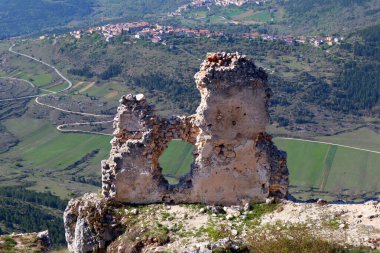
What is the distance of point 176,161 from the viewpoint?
64.4 metres

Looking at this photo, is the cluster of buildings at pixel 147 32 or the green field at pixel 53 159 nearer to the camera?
the green field at pixel 53 159

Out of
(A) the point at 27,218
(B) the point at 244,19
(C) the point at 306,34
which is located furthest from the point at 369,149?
(B) the point at 244,19

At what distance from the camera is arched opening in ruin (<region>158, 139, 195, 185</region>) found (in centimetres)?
6012

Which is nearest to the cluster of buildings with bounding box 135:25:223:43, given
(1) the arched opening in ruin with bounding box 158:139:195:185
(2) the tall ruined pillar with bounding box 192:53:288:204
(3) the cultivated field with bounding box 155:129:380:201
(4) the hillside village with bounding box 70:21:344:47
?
(4) the hillside village with bounding box 70:21:344:47

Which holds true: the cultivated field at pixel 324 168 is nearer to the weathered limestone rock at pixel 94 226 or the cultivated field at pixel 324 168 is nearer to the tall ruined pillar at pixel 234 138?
the tall ruined pillar at pixel 234 138

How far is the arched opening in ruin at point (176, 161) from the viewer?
197 feet

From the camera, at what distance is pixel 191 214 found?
16875 mm

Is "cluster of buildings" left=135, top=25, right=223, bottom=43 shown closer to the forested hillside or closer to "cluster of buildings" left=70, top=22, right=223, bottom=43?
"cluster of buildings" left=70, top=22, right=223, bottom=43

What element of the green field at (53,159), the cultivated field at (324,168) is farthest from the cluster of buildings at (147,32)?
the cultivated field at (324,168)

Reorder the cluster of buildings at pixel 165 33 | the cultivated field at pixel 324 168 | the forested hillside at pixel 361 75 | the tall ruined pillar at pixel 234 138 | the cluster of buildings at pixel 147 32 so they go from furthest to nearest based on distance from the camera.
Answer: the cluster of buildings at pixel 147 32 → the cluster of buildings at pixel 165 33 → the forested hillside at pixel 361 75 → the cultivated field at pixel 324 168 → the tall ruined pillar at pixel 234 138

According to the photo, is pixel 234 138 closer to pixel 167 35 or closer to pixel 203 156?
pixel 203 156

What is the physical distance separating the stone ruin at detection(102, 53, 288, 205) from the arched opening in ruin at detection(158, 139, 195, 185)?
132ft

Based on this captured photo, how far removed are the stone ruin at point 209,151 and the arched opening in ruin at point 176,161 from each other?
132ft

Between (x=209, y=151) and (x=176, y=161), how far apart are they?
47205mm
